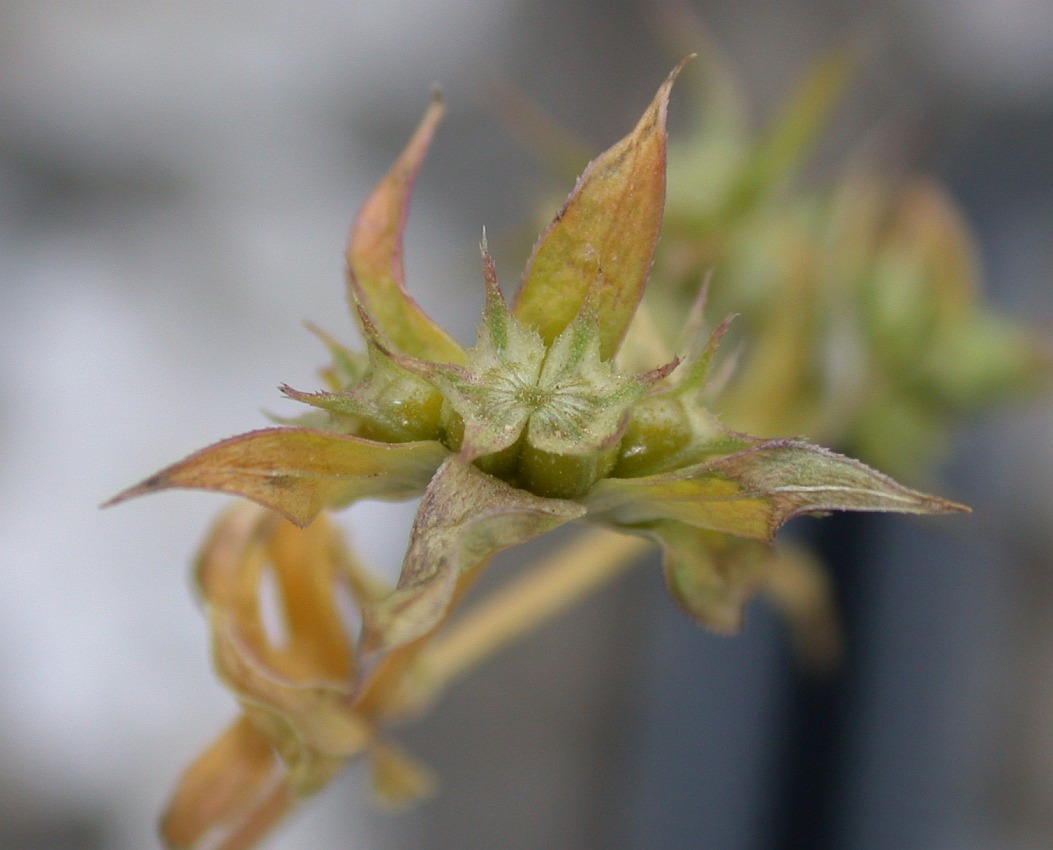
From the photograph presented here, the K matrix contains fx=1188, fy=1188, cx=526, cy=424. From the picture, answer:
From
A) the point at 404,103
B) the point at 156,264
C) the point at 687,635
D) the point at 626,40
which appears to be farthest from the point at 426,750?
the point at 626,40

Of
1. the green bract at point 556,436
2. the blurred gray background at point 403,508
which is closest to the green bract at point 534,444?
the green bract at point 556,436

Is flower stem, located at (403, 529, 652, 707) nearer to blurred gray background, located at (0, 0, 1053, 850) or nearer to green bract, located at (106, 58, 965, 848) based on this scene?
green bract, located at (106, 58, 965, 848)

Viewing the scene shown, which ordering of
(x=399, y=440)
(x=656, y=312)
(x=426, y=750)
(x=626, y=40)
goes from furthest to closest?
(x=626, y=40), (x=426, y=750), (x=656, y=312), (x=399, y=440)

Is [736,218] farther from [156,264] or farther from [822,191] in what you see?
[156,264]

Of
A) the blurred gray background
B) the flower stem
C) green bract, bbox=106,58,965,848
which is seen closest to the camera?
green bract, bbox=106,58,965,848

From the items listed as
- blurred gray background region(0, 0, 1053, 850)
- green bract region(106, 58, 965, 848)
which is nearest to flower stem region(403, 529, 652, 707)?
green bract region(106, 58, 965, 848)

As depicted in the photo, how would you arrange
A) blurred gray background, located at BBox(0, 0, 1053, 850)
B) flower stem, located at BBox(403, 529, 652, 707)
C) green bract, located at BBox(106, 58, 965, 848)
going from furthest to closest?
blurred gray background, located at BBox(0, 0, 1053, 850) < flower stem, located at BBox(403, 529, 652, 707) < green bract, located at BBox(106, 58, 965, 848)

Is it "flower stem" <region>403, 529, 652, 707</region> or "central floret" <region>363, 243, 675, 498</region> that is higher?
"central floret" <region>363, 243, 675, 498</region>

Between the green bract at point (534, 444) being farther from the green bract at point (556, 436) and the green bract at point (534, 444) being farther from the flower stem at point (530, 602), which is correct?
the flower stem at point (530, 602)

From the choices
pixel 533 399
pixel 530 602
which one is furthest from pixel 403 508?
pixel 533 399
